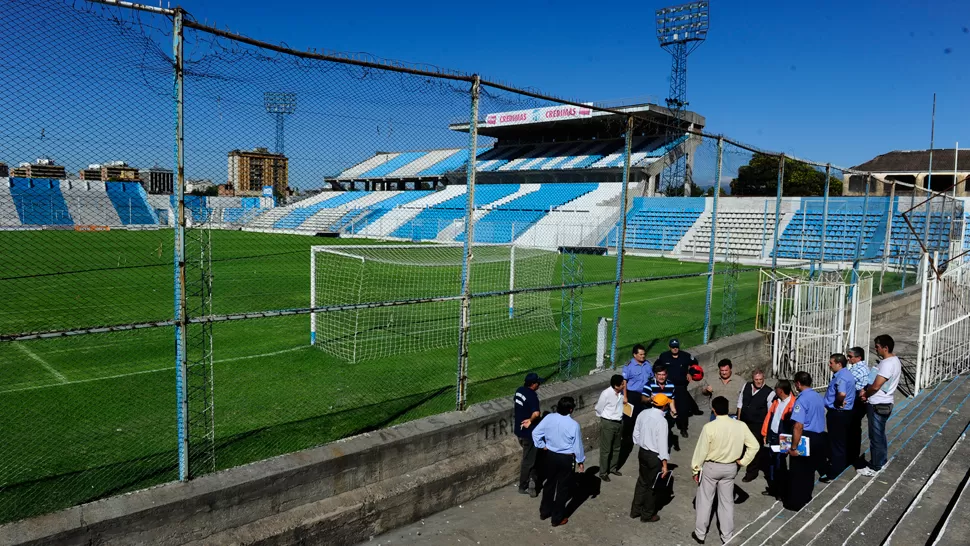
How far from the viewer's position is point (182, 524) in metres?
4.91

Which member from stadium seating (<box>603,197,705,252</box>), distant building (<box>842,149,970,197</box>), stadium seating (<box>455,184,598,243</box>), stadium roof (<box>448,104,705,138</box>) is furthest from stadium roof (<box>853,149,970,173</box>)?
stadium seating (<box>455,184,598,243</box>)

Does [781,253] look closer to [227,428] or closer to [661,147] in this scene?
[661,147]

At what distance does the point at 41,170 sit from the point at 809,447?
7.64m

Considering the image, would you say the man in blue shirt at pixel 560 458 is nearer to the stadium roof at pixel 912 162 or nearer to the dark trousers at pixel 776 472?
the dark trousers at pixel 776 472

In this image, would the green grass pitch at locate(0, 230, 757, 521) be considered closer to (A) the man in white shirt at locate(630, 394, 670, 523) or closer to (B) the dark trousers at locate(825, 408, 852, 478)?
(A) the man in white shirt at locate(630, 394, 670, 523)

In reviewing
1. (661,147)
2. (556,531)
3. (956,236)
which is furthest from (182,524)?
(661,147)

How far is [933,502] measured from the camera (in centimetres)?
702

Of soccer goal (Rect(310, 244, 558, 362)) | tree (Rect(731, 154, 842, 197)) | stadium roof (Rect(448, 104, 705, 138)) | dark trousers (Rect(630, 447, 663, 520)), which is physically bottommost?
dark trousers (Rect(630, 447, 663, 520))

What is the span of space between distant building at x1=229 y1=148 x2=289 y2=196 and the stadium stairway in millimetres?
5575

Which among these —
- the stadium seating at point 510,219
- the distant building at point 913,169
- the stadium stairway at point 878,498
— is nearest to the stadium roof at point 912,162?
the distant building at point 913,169

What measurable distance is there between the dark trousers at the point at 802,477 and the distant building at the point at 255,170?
613 centimetres

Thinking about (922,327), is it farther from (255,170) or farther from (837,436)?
(255,170)

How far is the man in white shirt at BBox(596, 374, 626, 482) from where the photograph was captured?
24.2 ft

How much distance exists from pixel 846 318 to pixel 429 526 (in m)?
10.9
